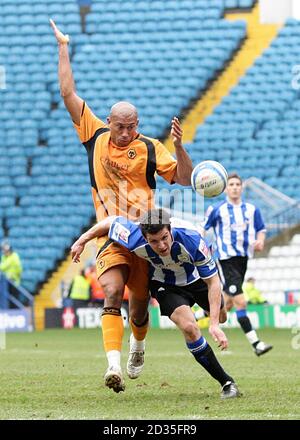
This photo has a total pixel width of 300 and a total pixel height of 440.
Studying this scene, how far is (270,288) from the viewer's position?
21.5 metres

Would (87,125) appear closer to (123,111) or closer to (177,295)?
(123,111)

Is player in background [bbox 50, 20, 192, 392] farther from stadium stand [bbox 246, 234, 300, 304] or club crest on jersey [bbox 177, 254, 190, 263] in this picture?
stadium stand [bbox 246, 234, 300, 304]

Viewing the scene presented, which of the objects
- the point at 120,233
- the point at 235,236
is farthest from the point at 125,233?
the point at 235,236

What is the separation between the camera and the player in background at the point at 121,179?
7.46m

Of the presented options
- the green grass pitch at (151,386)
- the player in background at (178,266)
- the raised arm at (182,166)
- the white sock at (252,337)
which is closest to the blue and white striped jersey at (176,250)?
the player in background at (178,266)

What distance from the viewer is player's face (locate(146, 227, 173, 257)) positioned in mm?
6883

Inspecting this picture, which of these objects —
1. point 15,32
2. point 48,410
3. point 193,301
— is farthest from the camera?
point 15,32

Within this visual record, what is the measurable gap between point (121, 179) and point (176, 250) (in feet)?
3.17

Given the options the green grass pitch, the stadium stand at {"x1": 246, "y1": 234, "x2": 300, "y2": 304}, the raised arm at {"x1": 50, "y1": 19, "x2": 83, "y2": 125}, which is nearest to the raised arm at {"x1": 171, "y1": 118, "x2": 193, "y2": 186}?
the raised arm at {"x1": 50, "y1": 19, "x2": 83, "y2": 125}

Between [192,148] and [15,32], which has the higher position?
[15,32]

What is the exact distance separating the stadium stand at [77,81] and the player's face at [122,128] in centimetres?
1577

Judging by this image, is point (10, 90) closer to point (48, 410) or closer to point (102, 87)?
point (102, 87)
